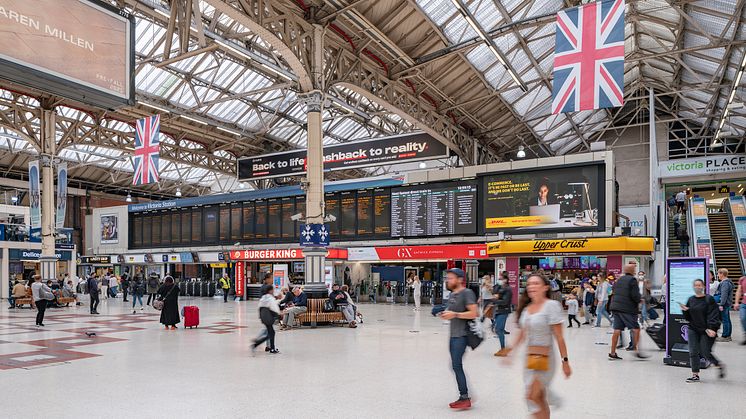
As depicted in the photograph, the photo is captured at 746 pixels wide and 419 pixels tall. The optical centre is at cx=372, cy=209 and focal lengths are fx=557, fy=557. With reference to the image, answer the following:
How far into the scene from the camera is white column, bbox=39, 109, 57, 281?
71.8ft

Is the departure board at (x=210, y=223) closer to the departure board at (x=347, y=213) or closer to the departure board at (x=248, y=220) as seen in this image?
the departure board at (x=248, y=220)

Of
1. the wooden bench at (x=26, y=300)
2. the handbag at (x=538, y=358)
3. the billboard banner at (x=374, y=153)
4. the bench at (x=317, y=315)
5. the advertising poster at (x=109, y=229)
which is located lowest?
the wooden bench at (x=26, y=300)

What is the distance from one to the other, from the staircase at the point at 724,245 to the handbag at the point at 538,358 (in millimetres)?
20658

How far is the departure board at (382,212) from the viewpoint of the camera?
23.8 meters

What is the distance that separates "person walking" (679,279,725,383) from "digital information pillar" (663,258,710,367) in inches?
36.4

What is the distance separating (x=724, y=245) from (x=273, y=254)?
19.7 metres

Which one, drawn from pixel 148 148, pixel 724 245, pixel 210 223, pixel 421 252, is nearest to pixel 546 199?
pixel 421 252

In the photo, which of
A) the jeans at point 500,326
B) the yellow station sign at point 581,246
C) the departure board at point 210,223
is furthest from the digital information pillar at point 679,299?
the departure board at point 210,223

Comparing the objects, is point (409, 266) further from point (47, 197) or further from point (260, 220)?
point (47, 197)

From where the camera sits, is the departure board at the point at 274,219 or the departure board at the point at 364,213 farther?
the departure board at the point at 274,219

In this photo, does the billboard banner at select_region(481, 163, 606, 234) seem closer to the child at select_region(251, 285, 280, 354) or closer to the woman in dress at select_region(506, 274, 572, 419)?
the child at select_region(251, 285, 280, 354)

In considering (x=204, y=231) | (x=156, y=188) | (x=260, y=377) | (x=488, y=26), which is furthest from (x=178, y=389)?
(x=156, y=188)

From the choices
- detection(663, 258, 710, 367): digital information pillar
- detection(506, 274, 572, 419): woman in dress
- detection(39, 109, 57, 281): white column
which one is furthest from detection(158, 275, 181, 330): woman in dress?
detection(39, 109, 57, 281): white column

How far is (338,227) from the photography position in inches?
987
